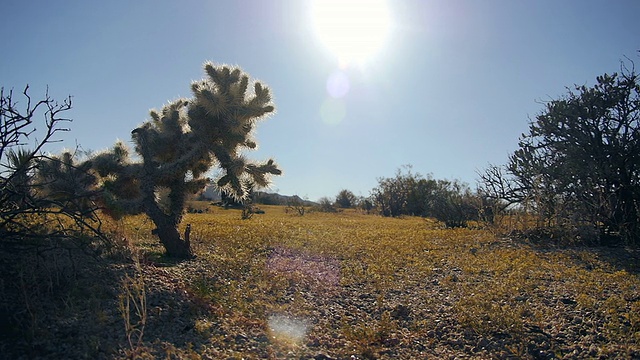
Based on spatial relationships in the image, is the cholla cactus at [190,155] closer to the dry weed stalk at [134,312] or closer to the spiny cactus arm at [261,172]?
the spiny cactus arm at [261,172]

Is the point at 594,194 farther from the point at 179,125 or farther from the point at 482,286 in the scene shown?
the point at 179,125

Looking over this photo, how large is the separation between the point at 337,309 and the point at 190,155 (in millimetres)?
3843

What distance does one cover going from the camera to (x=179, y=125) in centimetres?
829

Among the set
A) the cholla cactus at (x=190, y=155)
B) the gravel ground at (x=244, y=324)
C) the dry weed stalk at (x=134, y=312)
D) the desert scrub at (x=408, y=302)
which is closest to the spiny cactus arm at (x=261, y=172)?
the cholla cactus at (x=190, y=155)

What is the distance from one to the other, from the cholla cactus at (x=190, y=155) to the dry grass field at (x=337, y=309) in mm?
677

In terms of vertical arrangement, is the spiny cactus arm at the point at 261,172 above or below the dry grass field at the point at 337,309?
above

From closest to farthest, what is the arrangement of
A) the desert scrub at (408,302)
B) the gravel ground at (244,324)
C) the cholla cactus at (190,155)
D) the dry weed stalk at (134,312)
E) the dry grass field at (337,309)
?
1. the dry weed stalk at (134,312)
2. the gravel ground at (244,324)
3. the dry grass field at (337,309)
4. the desert scrub at (408,302)
5. the cholla cactus at (190,155)

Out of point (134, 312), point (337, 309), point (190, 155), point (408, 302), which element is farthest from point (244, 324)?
point (190, 155)

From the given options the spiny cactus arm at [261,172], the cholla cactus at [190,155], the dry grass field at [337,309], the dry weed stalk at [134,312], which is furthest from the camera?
the spiny cactus arm at [261,172]

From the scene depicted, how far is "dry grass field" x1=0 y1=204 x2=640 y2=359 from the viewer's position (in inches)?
146

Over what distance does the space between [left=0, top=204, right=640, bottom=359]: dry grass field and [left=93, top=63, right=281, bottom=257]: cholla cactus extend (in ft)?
2.22

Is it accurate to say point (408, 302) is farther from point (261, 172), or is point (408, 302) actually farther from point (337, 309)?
point (261, 172)

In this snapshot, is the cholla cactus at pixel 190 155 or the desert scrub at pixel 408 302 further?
the cholla cactus at pixel 190 155

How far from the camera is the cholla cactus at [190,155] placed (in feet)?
23.5
